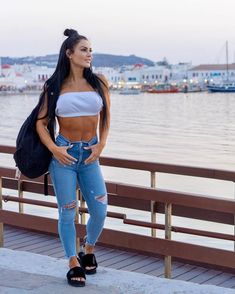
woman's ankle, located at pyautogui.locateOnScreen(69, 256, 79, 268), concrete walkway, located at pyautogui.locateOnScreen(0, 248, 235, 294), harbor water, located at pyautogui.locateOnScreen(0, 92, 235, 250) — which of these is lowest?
harbor water, located at pyautogui.locateOnScreen(0, 92, 235, 250)

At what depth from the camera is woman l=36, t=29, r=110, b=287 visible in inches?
180

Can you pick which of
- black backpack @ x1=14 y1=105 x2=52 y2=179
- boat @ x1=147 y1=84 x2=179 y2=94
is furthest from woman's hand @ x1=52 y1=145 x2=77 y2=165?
boat @ x1=147 y1=84 x2=179 y2=94

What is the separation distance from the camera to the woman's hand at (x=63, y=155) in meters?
4.55

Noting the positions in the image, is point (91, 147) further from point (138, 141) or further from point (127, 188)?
point (138, 141)

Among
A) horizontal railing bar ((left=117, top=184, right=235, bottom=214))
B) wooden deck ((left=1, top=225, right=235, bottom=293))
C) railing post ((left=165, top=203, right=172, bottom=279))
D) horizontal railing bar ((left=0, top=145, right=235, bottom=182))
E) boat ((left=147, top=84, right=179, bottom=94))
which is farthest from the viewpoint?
boat ((left=147, top=84, right=179, bottom=94))

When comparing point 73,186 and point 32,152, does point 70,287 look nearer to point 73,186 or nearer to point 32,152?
point 73,186

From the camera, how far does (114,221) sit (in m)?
9.98

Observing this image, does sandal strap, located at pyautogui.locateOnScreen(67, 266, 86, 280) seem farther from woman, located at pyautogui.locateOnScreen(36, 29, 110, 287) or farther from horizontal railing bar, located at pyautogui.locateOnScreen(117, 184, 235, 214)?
horizontal railing bar, located at pyautogui.locateOnScreen(117, 184, 235, 214)

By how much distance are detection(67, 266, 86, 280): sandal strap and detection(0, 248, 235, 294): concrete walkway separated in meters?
0.07

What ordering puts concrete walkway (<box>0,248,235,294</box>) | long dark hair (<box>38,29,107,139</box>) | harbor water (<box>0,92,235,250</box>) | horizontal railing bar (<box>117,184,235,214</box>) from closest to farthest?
concrete walkway (<box>0,248,235,294</box>)
long dark hair (<box>38,29,107,139</box>)
horizontal railing bar (<box>117,184,235,214</box>)
harbor water (<box>0,92,235,250</box>)

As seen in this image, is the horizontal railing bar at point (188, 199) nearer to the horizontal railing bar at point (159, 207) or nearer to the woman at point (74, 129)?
the horizontal railing bar at point (159, 207)

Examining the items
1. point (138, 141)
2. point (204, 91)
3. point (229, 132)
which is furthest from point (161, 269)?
point (204, 91)

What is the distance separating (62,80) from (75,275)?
49.4 inches

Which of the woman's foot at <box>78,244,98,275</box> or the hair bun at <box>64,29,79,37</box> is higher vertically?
the hair bun at <box>64,29,79,37</box>
